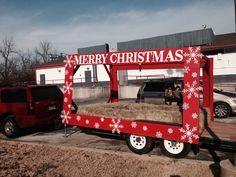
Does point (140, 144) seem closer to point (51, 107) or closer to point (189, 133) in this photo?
point (189, 133)

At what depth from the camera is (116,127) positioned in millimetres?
7477

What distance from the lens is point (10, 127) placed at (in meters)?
10.2

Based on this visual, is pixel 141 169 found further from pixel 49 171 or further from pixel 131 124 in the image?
pixel 49 171

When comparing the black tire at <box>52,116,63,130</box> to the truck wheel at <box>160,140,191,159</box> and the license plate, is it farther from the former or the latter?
the truck wheel at <box>160,140,191,159</box>

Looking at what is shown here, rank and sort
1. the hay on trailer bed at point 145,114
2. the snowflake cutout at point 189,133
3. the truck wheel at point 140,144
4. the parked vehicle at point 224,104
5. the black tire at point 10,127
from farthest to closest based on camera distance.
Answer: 1. the parked vehicle at point 224,104
2. the black tire at point 10,127
3. the hay on trailer bed at point 145,114
4. the truck wheel at point 140,144
5. the snowflake cutout at point 189,133

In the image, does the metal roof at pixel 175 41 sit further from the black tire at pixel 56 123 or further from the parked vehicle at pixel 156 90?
the black tire at pixel 56 123

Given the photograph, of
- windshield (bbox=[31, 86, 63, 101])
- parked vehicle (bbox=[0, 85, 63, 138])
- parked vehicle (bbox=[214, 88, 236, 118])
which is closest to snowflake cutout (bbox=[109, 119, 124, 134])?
parked vehicle (bbox=[0, 85, 63, 138])

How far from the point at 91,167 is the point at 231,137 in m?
3.40

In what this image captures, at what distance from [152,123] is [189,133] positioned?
108cm

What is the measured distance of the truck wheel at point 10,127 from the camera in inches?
396

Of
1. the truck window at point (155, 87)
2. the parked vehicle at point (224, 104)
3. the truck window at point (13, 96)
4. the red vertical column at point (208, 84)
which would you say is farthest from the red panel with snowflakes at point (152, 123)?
the parked vehicle at point (224, 104)

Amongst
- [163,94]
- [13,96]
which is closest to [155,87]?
[163,94]

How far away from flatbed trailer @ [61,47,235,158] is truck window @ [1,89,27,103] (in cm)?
220

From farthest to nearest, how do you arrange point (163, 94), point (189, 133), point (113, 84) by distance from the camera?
point (163, 94), point (113, 84), point (189, 133)
